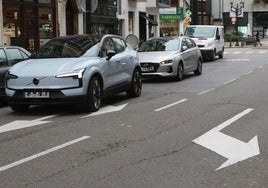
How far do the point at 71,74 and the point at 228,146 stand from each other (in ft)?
12.6

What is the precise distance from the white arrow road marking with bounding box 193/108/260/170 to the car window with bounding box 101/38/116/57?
3800mm

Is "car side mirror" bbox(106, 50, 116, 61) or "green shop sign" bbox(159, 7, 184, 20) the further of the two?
"green shop sign" bbox(159, 7, 184, 20)

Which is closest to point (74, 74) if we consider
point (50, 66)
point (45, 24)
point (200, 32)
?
point (50, 66)

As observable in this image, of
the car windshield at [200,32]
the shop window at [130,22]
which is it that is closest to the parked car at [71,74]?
the car windshield at [200,32]

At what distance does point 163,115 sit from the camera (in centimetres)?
1033

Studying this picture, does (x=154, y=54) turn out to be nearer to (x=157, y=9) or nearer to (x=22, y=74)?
(x=22, y=74)

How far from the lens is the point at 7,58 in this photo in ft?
41.3

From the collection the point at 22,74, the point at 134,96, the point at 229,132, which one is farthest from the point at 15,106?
the point at 229,132

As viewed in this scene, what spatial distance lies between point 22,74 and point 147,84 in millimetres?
7386

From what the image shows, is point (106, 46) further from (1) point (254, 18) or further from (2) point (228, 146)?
(1) point (254, 18)

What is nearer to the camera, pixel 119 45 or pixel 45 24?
pixel 119 45

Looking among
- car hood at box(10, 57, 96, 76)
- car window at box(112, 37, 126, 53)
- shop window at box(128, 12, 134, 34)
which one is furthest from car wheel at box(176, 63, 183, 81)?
shop window at box(128, 12, 134, 34)

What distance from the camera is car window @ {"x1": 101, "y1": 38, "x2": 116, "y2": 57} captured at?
1166 cm

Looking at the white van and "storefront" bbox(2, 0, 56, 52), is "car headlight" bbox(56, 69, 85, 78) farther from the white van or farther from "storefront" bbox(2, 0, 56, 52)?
the white van
